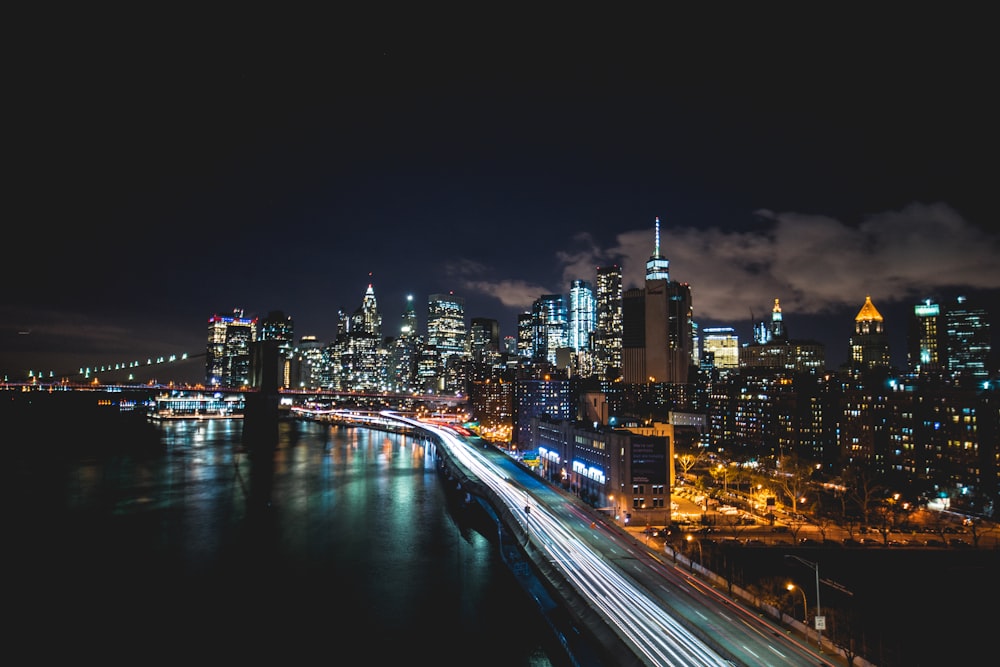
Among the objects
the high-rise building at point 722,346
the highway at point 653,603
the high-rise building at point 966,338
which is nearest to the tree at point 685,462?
the highway at point 653,603

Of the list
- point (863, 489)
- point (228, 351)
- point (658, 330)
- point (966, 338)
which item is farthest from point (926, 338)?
point (228, 351)

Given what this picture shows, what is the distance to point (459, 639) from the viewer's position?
684 inches

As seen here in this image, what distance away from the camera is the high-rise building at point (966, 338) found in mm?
91500

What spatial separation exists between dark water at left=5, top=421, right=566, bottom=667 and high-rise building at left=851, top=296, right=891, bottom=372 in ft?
333

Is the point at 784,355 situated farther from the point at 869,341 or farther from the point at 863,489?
the point at 863,489

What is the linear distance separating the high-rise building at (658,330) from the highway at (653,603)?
94.0m

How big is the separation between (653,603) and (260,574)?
1519 centimetres

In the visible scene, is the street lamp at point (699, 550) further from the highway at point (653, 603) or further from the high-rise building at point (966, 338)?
the high-rise building at point (966, 338)

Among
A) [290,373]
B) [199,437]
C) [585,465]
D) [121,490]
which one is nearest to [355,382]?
[290,373]

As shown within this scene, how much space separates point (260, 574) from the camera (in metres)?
22.7

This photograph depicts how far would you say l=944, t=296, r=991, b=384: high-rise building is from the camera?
300ft

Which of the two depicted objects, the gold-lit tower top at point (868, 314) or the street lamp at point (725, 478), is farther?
the gold-lit tower top at point (868, 314)

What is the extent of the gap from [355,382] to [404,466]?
415ft

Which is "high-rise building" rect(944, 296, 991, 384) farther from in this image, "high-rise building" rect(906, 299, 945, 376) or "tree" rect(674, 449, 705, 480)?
"tree" rect(674, 449, 705, 480)
